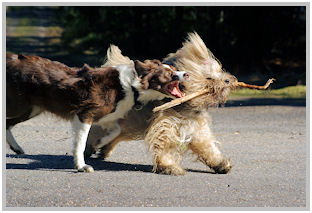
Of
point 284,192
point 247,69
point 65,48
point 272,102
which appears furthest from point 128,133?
point 65,48

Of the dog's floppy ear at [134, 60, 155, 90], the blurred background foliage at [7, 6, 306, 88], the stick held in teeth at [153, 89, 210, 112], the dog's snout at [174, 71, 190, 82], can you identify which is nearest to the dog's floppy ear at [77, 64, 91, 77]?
the dog's floppy ear at [134, 60, 155, 90]

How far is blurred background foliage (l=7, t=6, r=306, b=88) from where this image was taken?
22453 millimetres

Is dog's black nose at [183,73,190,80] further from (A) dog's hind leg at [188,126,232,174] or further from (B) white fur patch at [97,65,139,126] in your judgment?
(A) dog's hind leg at [188,126,232,174]

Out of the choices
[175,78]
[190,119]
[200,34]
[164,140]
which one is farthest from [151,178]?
[200,34]

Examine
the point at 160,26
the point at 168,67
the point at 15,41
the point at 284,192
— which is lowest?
the point at 15,41

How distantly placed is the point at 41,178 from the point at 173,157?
172 cm

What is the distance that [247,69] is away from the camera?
885 inches

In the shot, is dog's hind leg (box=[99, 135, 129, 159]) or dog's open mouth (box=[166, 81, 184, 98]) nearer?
dog's open mouth (box=[166, 81, 184, 98])

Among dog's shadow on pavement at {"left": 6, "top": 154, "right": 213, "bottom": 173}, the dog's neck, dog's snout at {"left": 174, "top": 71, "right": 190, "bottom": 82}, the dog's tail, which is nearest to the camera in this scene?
dog's snout at {"left": 174, "top": 71, "right": 190, "bottom": 82}

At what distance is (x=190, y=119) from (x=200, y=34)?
17413 mm

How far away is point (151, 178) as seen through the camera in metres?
7.51

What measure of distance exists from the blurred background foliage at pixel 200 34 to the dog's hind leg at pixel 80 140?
10.3 meters

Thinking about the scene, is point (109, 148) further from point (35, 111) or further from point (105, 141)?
point (35, 111)

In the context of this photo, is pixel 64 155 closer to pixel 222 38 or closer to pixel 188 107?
pixel 188 107
